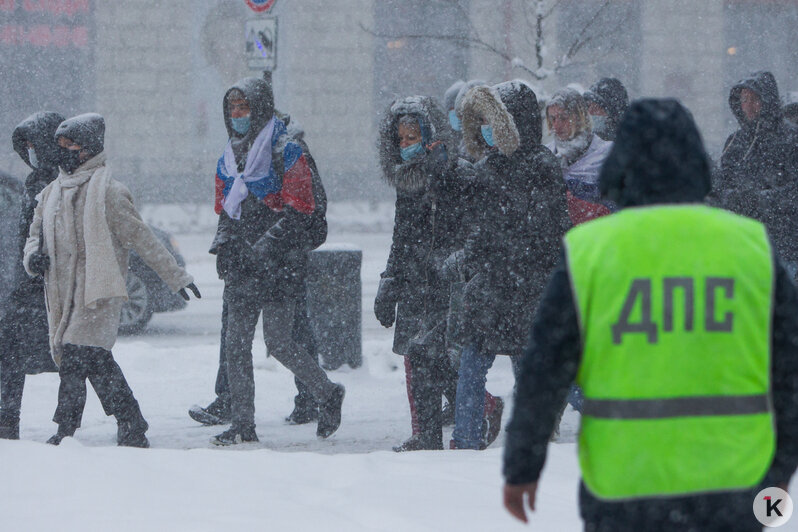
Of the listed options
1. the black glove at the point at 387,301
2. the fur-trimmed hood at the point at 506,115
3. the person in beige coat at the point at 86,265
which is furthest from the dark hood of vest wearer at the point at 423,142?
the person in beige coat at the point at 86,265

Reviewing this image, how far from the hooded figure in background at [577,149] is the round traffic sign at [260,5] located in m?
3.50

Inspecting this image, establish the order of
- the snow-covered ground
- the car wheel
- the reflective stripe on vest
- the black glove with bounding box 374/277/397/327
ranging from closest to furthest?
the reflective stripe on vest, the snow-covered ground, the black glove with bounding box 374/277/397/327, the car wheel

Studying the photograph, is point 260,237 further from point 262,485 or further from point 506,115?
point 262,485

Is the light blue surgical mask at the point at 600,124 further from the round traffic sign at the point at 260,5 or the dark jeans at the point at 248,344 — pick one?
the round traffic sign at the point at 260,5

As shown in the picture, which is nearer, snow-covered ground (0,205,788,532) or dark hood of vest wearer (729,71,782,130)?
snow-covered ground (0,205,788,532)

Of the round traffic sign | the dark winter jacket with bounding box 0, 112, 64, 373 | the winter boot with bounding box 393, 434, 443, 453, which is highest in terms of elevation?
the round traffic sign

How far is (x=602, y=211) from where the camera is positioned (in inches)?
237

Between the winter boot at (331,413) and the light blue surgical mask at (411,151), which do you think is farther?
the winter boot at (331,413)

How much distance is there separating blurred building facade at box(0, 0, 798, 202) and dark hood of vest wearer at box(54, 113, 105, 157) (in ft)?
65.0

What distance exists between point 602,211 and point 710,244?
3.76m

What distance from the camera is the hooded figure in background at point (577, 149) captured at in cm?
600

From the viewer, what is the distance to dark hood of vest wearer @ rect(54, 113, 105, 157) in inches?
227

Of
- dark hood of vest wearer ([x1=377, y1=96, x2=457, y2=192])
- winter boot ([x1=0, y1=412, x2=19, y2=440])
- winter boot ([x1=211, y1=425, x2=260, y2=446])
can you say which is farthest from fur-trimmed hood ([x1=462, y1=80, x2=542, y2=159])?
winter boot ([x1=0, y1=412, x2=19, y2=440])

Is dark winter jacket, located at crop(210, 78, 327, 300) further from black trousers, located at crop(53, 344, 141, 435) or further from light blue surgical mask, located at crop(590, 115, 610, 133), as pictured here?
light blue surgical mask, located at crop(590, 115, 610, 133)
